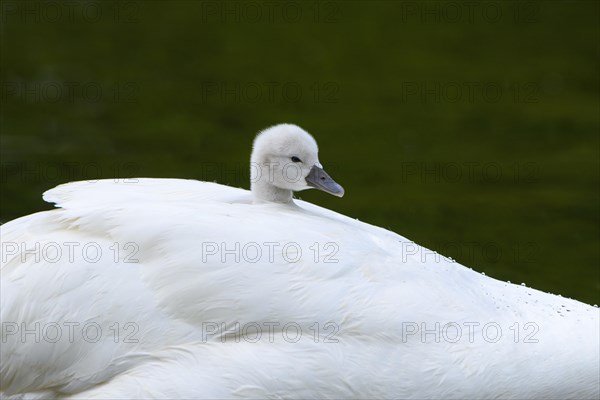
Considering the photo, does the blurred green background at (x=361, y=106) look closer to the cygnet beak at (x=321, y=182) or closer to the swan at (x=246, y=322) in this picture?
the cygnet beak at (x=321, y=182)

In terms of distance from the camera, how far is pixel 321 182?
237 inches

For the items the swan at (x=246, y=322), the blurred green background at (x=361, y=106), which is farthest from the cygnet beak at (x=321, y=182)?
the blurred green background at (x=361, y=106)

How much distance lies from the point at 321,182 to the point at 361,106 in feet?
22.3

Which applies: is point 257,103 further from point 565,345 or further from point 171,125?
point 565,345

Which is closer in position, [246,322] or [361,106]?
[246,322]

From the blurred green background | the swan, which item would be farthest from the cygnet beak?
the blurred green background

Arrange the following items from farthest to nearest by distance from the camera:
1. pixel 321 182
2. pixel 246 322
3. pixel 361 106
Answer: pixel 361 106
pixel 321 182
pixel 246 322

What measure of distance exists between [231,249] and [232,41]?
10065 mm

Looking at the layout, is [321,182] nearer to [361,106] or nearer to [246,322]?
[246,322]

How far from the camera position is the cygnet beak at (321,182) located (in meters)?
5.99

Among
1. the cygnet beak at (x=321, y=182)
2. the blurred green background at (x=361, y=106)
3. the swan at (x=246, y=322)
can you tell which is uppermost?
the blurred green background at (x=361, y=106)

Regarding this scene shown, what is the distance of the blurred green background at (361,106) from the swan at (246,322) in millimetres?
2878

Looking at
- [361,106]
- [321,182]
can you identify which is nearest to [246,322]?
[321,182]

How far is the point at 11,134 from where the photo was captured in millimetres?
11375
